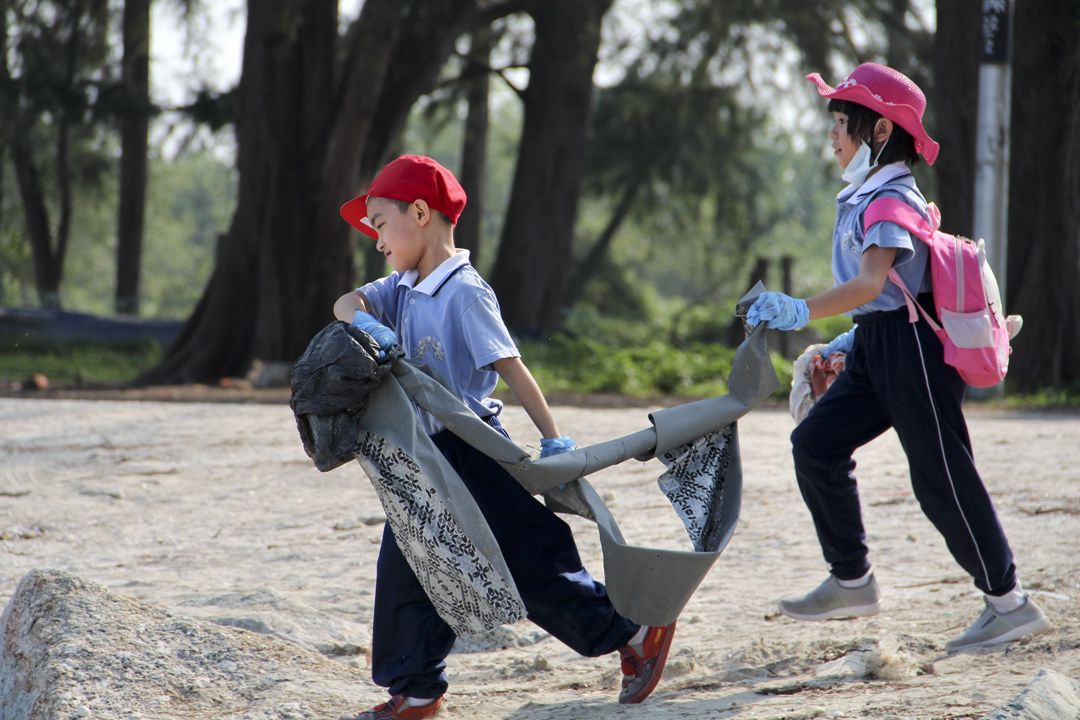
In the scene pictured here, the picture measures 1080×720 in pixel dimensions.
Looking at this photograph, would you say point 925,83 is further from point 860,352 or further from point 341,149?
point 860,352

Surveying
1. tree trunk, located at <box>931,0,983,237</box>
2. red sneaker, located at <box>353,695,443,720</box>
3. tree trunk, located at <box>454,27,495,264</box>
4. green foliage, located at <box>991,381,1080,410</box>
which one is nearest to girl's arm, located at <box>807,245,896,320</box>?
red sneaker, located at <box>353,695,443,720</box>

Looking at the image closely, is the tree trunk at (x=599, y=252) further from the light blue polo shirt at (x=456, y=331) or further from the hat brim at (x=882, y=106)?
the light blue polo shirt at (x=456, y=331)

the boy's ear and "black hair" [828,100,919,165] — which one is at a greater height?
"black hair" [828,100,919,165]

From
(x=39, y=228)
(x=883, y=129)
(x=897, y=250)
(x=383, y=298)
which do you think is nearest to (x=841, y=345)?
(x=897, y=250)

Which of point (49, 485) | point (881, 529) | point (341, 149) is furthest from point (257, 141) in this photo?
point (881, 529)

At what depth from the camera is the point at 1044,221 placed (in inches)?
438

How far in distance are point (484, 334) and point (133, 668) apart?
125 centimetres

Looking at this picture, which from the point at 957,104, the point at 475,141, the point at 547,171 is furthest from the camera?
the point at 475,141

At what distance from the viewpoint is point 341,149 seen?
1245 cm

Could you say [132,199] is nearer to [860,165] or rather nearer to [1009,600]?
[860,165]

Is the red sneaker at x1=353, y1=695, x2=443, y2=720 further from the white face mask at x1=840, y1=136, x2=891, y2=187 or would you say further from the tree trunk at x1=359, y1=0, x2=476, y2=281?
the tree trunk at x1=359, y1=0, x2=476, y2=281

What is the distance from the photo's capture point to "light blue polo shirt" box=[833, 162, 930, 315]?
356cm

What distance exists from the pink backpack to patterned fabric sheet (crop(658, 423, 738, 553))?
0.68 m

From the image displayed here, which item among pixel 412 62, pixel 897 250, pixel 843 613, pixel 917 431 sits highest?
pixel 412 62
